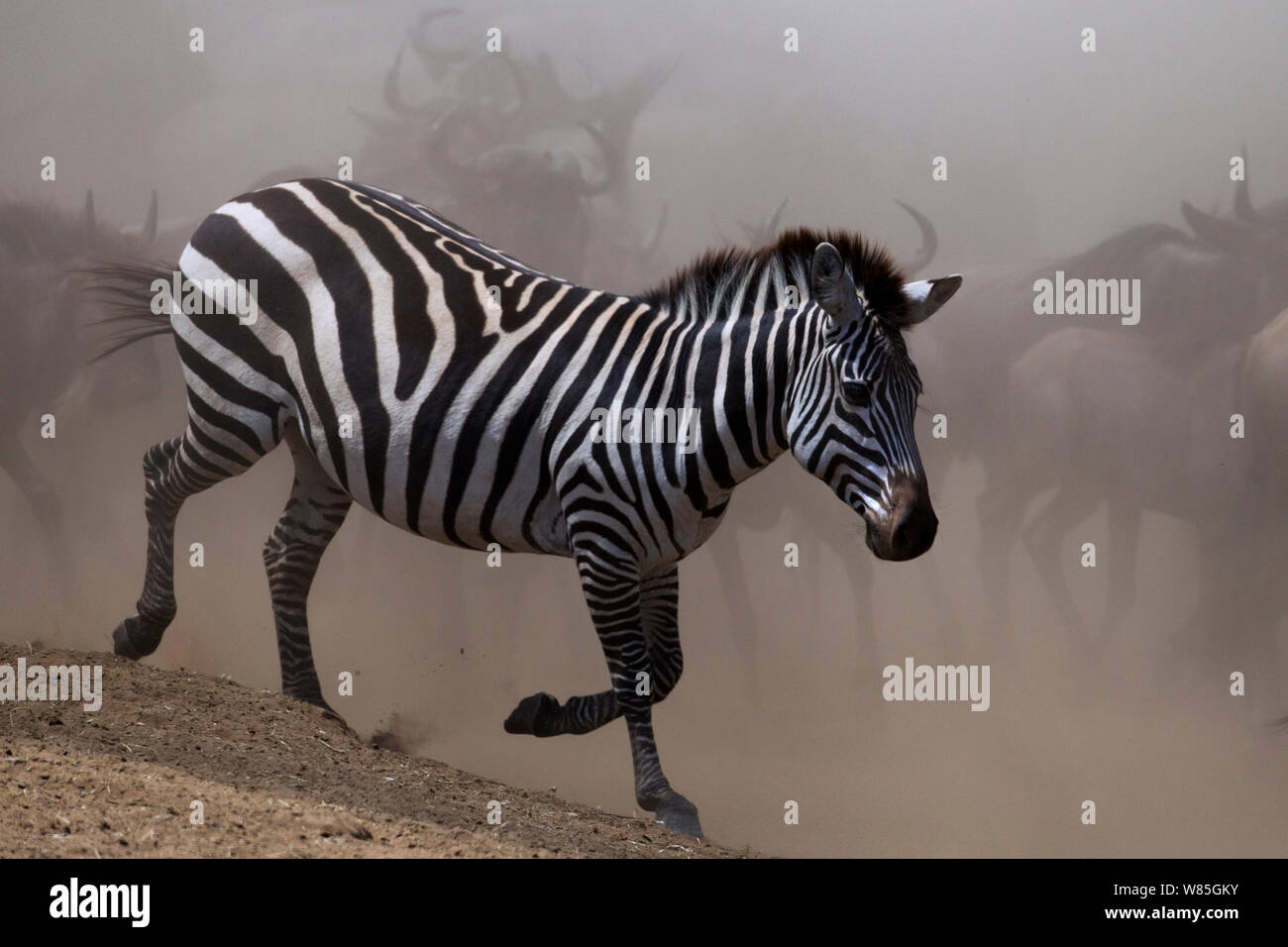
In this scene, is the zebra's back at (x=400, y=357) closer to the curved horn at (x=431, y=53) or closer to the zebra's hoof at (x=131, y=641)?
the zebra's hoof at (x=131, y=641)

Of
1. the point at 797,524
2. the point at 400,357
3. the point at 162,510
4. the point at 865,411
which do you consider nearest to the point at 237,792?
the point at 400,357

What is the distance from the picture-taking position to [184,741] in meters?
3.99

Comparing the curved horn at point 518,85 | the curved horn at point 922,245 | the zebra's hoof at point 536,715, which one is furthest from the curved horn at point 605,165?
the zebra's hoof at point 536,715

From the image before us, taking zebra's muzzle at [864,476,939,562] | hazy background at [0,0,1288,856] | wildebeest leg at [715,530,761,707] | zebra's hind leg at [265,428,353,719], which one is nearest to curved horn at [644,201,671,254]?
hazy background at [0,0,1288,856]

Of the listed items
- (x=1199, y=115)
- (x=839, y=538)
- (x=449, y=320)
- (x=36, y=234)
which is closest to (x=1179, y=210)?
(x=1199, y=115)

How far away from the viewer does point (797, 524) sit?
20.8 feet

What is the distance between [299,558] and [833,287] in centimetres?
264

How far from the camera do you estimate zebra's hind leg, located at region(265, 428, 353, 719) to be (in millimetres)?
5078

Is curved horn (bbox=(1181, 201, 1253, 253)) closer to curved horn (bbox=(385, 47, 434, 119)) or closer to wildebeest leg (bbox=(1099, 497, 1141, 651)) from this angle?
wildebeest leg (bbox=(1099, 497, 1141, 651))

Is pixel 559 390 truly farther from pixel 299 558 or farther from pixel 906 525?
pixel 299 558

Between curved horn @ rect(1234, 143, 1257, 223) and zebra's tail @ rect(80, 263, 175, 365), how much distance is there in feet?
17.4

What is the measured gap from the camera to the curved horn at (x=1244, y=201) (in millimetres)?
6066

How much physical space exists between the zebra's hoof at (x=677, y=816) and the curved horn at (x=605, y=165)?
355 centimetres
